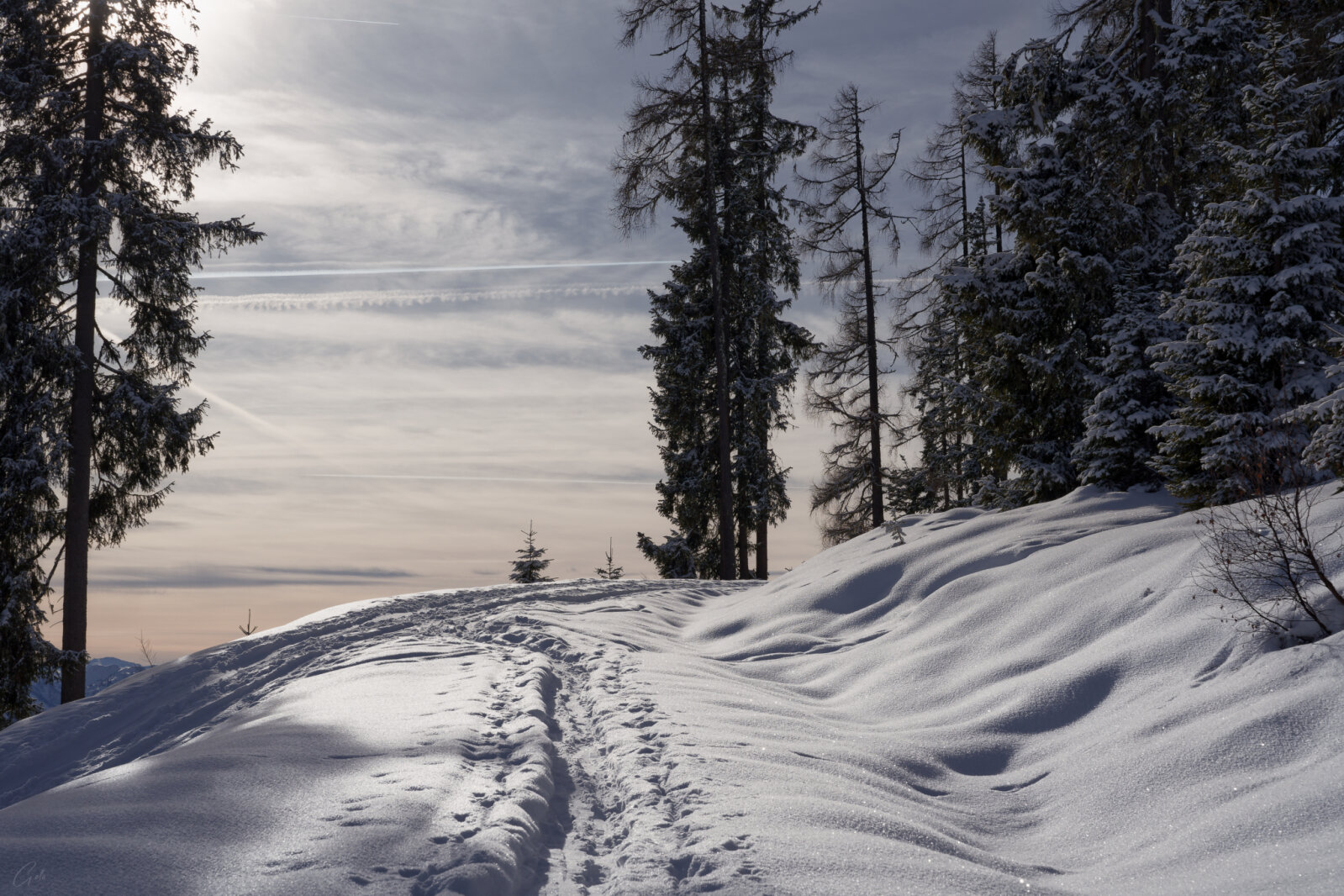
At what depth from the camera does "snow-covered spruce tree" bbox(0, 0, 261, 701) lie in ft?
43.7

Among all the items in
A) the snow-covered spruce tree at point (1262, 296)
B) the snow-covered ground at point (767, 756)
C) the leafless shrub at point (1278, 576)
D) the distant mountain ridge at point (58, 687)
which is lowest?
the distant mountain ridge at point (58, 687)

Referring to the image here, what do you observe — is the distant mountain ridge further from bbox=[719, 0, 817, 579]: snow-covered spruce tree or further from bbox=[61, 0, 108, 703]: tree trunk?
bbox=[719, 0, 817, 579]: snow-covered spruce tree

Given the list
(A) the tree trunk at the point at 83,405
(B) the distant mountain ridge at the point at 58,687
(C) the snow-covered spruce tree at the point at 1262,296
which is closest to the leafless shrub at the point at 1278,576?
(C) the snow-covered spruce tree at the point at 1262,296

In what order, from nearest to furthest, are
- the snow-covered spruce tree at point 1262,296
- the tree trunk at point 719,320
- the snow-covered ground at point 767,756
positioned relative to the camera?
the snow-covered ground at point 767,756, the snow-covered spruce tree at point 1262,296, the tree trunk at point 719,320

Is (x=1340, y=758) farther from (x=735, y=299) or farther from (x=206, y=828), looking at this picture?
(x=735, y=299)

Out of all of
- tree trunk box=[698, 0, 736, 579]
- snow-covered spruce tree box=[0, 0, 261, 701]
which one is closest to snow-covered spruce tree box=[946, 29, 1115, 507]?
tree trunk box=[698, 0, 736, 579]

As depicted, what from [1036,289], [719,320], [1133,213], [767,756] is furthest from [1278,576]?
[719,320]

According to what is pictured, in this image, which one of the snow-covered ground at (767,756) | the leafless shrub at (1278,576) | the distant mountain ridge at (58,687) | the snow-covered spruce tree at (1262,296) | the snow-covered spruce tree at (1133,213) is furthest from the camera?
the distant mountain ridge at (58,687)

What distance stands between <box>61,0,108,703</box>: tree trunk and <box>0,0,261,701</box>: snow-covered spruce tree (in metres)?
0.03

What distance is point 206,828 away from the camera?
388 centimetres

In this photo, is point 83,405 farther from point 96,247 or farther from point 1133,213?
point 1133,213

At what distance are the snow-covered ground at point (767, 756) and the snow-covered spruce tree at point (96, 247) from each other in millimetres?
6028

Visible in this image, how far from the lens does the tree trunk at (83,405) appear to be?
43.8 ft

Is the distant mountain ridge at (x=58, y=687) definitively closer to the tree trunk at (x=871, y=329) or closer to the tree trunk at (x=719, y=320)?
the tree trunk at (x=719, y=320)
